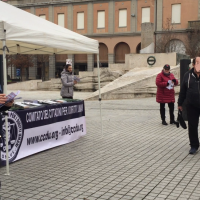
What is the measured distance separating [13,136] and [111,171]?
1.81 m

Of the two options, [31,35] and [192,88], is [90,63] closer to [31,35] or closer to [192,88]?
[192,88]

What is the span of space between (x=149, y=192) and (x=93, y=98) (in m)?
14.4

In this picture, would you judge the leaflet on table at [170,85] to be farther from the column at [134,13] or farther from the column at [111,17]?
the column at [111,17]

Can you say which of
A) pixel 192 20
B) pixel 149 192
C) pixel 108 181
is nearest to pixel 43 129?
pixel 108 181

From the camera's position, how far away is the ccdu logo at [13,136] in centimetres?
583

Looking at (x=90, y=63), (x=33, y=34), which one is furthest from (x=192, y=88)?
(x=90, y=63)

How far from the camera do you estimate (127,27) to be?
47.7 metres

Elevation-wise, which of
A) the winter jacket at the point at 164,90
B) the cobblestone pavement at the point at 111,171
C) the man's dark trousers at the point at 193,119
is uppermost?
the winter jacket at the point at 164,90

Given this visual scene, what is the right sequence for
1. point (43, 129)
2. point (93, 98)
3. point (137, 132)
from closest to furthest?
point (43, 129) → point (137, 132) → point (93, 98)

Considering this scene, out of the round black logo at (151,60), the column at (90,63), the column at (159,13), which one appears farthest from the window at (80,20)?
the round black logo at (151,60)

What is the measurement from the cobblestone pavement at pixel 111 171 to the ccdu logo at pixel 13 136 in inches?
8.3

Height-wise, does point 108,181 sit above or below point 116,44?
below

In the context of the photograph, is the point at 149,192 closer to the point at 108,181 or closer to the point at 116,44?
the point at 108,181

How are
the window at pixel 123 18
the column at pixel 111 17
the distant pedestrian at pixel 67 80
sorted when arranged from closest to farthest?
the distant pedestrian at pixel 67 80, the window at pixel 123 18, the column at pixel 111 17
